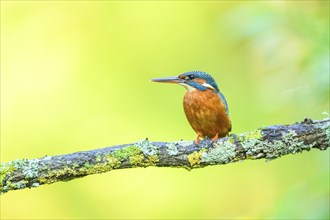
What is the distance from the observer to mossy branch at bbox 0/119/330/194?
11.7 ft

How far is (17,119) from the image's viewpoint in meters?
8.39

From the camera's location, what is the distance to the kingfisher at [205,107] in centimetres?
419

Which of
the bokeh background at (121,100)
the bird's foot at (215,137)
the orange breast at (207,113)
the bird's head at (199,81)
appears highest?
the bokeh background at (121,100)

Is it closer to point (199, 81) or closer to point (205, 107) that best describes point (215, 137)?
point (205, 107)

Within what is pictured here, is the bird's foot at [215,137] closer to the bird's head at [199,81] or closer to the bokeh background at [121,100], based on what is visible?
the bird's head at [199,81]

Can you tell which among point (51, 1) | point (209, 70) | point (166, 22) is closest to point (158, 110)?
point (209, 70)

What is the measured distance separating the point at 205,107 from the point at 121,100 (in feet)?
13.1

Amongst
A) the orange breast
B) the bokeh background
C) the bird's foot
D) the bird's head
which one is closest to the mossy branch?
the bird's foot

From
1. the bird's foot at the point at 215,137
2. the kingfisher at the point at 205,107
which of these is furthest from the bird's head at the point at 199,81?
the bird's foot at the point at 215,137

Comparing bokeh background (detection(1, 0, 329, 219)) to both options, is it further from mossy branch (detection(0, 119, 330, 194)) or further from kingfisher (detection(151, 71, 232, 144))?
mossy branch (detection(0, 119, 330, 194))

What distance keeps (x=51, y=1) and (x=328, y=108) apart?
5.20m

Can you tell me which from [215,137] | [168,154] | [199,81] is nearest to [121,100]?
[199,81]

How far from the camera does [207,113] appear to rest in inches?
167

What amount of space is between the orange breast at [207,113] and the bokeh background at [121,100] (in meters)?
3.17
